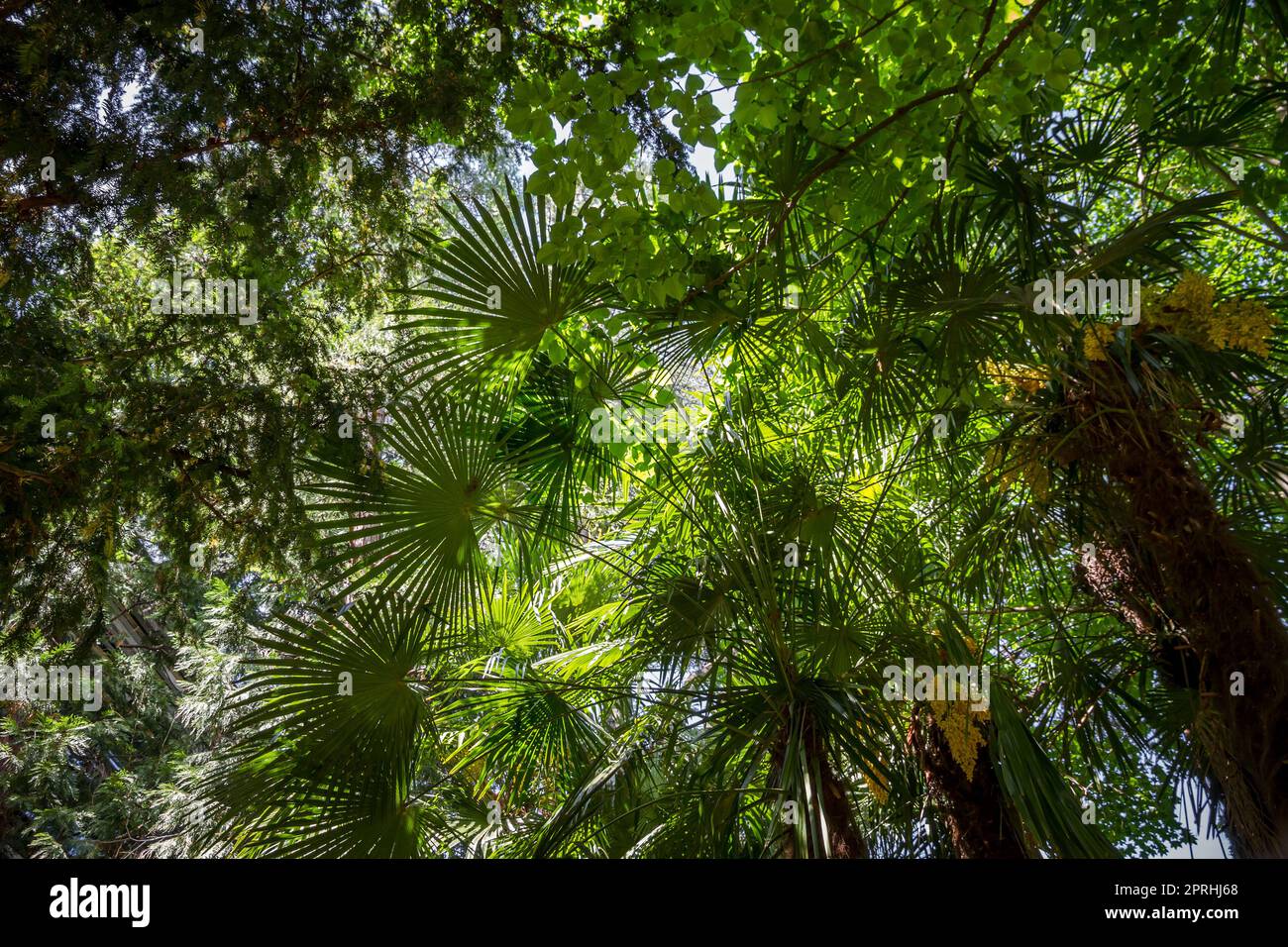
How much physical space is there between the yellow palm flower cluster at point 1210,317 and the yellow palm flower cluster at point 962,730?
1706mm

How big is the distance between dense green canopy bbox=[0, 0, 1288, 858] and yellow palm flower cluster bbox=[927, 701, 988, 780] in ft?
0.04

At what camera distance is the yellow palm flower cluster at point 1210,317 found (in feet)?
9.37

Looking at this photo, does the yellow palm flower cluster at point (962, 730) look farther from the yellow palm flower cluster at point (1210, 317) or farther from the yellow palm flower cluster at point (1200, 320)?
the yellow palm flower cluster at point (1210, 317)

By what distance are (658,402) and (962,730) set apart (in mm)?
1900

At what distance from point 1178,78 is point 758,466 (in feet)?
8.33

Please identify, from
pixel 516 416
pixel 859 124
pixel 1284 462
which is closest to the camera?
pixel 1284 462

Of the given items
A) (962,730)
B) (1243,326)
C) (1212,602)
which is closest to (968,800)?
(962,730)

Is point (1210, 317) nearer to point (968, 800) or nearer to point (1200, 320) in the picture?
point (1200, 320)

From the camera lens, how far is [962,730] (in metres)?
2.75

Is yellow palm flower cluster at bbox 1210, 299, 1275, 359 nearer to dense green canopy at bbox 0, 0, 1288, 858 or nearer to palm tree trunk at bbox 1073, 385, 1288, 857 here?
dense green canopy at bbox 0, 0, 1288, 858

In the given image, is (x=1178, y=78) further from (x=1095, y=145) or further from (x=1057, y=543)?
(x=1057, y=543)

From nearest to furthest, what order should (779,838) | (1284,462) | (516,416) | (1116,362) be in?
(779,838) → (1116,362) → (1284,462) → (516,416)

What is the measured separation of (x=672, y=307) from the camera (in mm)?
3484

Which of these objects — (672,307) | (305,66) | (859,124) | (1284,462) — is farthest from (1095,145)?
(305,66)
